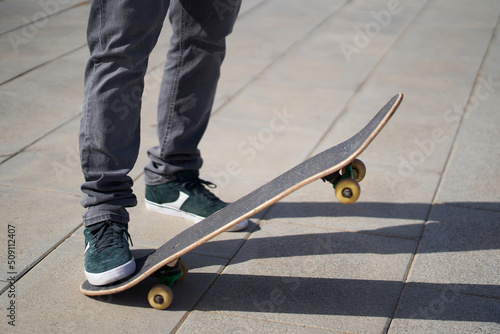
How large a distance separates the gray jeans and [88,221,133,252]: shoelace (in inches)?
1.1

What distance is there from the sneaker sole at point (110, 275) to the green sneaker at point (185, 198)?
571mm

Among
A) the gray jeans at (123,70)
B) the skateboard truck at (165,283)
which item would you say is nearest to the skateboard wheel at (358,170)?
the skateboard truck at (165,283)

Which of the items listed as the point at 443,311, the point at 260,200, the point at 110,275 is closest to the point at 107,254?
the point at 110,275

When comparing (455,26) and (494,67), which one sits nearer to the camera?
(494,67)

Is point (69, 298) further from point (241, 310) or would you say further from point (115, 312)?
point (241, 310)

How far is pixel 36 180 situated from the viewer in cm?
297

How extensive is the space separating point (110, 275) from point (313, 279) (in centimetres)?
72

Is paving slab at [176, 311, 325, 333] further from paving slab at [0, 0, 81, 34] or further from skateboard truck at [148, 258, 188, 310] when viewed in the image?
paving slab at [0, 0, 81, 34]

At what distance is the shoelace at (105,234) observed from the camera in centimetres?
216

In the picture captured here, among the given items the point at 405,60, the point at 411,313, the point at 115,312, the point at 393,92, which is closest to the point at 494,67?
the point at 405,60

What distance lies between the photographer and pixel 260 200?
6.48 ft

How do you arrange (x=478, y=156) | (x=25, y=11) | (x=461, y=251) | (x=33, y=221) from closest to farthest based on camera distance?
1. (x=461, y=251)
2. (x=33, y=221)
3. (x=478, y=156)
4. (x=25, y=11)

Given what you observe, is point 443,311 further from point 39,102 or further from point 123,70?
point 39,102

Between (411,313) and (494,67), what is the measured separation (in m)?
3.28
